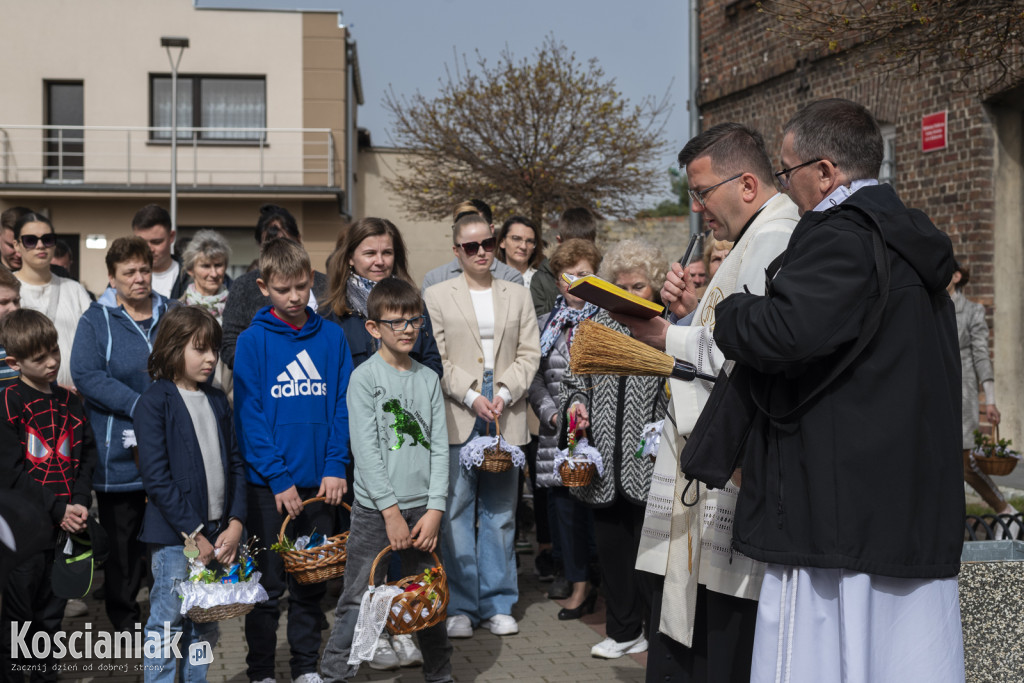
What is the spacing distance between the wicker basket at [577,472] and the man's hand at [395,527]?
1.13 meters

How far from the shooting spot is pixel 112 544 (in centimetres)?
597

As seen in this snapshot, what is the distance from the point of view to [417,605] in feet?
15.5

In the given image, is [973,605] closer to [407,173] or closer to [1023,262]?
[1023,262]

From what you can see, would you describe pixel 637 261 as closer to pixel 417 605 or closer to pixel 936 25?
pixel 936 25

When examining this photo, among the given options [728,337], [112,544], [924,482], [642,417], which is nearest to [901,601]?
[924,482]

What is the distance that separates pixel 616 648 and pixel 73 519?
2.86 metres

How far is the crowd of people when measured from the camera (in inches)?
117

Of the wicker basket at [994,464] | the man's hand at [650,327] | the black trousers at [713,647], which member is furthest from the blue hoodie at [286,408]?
the wicker basket at [994,464]

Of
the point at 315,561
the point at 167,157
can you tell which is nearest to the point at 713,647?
the point at 315,561

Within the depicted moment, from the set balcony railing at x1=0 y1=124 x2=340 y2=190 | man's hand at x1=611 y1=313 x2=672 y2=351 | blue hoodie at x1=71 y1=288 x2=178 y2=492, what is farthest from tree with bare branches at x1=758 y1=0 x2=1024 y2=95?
balcony railing at x1=0 y1=124 x2=340 y2=190

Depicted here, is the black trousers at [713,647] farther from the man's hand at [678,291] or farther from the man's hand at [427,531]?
the man's hand at [427,531]

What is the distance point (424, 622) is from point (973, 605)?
7.58ft

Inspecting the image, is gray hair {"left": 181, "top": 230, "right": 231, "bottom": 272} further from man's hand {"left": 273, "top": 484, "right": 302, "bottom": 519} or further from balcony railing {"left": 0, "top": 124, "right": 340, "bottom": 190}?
balcony railing {"left": 0, "top": 124, "right": 340, "bottom": 190}

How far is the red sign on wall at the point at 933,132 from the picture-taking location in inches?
441
